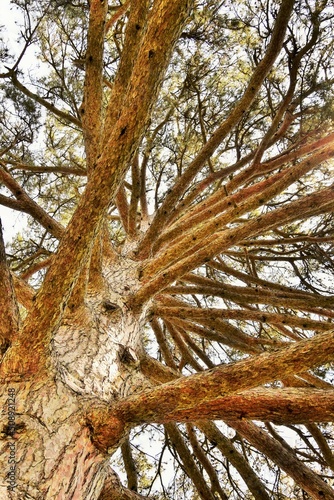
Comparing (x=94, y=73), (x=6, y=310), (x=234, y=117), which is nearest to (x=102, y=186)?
(x=6, y=310)

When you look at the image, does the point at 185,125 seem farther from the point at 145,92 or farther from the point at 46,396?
the point at 46,396

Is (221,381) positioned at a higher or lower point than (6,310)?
lower

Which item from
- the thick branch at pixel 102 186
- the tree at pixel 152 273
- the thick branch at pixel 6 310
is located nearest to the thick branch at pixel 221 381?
the tree at pixel 152 273

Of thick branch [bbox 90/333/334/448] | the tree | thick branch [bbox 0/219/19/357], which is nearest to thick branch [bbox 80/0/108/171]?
the tree

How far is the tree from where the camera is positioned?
44.3 inches

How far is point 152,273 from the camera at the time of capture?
251cm

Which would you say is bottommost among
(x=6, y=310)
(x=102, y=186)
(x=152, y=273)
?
(x=6, y=310)

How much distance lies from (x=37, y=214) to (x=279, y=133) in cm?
196

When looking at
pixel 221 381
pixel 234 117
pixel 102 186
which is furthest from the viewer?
pixel 234 117

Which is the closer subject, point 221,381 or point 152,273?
point 221,381

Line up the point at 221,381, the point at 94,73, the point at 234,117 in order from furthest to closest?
the point at 234,117
the point at 94,73
the point at 221,381

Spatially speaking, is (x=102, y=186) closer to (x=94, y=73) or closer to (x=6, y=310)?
(x=6, y=310)

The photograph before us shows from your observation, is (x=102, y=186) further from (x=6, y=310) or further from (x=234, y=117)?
(x=234, y=117)

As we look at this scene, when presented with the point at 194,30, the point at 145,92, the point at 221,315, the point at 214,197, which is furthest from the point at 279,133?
the point at 145,92
